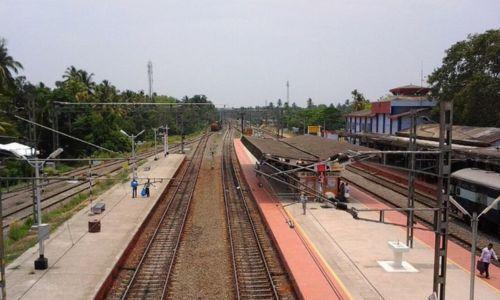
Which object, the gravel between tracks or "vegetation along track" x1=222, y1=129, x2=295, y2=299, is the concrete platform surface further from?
the gravel between tracks

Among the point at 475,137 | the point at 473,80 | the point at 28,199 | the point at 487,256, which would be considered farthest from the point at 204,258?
the point at 473,80

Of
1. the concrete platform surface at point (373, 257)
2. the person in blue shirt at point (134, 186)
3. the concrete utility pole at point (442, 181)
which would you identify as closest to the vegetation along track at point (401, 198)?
the concrete platform surface at point (373, 257)

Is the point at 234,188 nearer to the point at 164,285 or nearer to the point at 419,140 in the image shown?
the point at 419,140

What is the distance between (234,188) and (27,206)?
15093 millimetres

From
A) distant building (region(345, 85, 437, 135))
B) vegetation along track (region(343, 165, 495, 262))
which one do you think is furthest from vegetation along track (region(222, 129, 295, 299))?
distant building (region(345, 85, 437, 135))

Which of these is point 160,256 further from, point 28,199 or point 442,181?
point 28,199

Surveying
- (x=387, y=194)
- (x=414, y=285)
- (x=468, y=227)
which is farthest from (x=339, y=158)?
(x=387, y=194)

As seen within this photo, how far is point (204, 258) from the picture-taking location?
19297 millimetres

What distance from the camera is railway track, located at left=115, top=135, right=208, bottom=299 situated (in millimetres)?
15720

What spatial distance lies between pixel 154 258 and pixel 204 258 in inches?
82.4

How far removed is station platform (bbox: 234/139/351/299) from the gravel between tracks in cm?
225

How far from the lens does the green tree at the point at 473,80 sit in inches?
1564

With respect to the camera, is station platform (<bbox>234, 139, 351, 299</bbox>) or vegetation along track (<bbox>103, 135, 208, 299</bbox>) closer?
station platform (<bbox>234, 139, 351, 299</bbox>)

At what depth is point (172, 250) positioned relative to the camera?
67.4 ft
